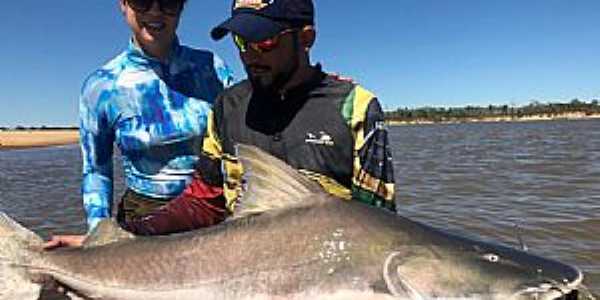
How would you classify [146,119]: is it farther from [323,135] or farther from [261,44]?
[323,135]

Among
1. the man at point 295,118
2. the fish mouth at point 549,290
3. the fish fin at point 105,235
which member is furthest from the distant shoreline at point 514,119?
the fish mouth at point 549,290

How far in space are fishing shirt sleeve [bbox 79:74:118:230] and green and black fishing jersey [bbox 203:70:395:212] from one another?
1.27m

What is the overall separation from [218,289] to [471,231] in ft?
26.9

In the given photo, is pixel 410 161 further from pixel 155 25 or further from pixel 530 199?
pixel 155 25

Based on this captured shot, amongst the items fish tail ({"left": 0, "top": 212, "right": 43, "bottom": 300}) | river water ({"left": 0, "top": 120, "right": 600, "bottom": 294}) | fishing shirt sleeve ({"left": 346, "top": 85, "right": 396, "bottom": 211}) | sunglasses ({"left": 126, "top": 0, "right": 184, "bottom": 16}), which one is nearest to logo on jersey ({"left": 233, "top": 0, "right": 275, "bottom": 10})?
fishing shirt sleeve ({"left": 346, "top": 85, "right": 396, "bottom": 211})

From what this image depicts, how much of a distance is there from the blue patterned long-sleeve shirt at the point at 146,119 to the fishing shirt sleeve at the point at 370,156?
1.47 meters

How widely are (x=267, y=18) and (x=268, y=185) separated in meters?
0.87

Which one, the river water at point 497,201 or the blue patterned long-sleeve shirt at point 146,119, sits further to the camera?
the river water at point 497,201

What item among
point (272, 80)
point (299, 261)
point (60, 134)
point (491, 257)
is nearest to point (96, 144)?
point (272, 80)

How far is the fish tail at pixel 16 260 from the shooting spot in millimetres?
3375

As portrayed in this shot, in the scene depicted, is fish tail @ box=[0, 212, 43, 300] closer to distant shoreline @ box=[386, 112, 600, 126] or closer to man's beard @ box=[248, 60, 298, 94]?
man's beard @ box=[248, 60, 298, 94]

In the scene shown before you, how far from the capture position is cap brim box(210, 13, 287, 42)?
3389 mm

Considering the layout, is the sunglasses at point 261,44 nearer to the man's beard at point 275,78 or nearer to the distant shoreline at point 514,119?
the man's beard at point 275,78

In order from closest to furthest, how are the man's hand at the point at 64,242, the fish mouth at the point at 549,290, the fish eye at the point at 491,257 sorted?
the fish mouth at the point at 549,290 < the fish eye at the point at 491,257 < the man's hand at the point at 64,242
